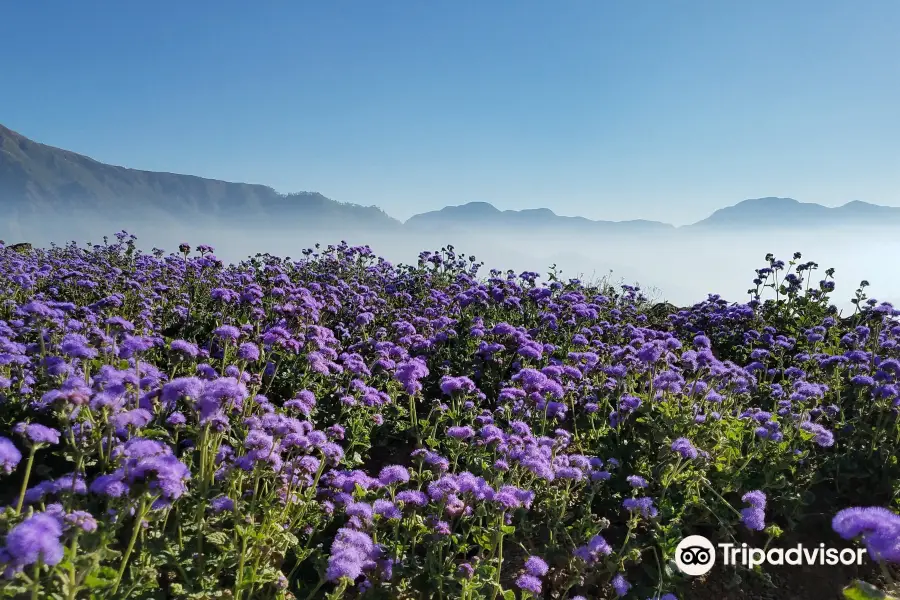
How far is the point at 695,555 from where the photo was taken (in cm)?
443

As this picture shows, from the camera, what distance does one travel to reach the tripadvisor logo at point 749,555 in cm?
436

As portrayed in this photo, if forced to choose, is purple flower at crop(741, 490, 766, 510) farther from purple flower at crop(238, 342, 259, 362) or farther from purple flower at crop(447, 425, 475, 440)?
purple flower at crop(238, 342, 259, 362)

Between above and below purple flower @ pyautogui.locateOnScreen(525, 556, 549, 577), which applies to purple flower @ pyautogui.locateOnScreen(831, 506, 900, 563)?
above

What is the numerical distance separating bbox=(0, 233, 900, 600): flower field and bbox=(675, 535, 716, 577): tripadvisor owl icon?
0.15m

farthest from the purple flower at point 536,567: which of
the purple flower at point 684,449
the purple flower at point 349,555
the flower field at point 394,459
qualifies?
the purple flower at point 684,449

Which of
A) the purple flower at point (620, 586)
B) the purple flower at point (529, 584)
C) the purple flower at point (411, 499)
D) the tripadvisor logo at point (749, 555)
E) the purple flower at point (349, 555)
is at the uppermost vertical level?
the purple flower at point (411, 499)

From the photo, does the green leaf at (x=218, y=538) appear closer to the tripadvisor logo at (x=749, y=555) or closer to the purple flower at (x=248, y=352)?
the purple flower at (x=248, y=352)

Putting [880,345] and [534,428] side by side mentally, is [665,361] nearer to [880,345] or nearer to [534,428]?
[534,428]

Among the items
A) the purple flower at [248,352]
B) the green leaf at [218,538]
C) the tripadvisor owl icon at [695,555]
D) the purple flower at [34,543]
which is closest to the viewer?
the purple flower at [34,543]

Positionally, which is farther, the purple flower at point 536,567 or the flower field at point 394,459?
the purple flower at point 536,567

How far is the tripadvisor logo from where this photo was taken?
4363 millimetres

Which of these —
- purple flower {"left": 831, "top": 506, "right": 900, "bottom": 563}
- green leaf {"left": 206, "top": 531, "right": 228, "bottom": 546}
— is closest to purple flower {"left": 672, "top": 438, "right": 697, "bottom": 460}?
purple flower {"left": 831, "top": 506, "right": 900, "bottom": 563}

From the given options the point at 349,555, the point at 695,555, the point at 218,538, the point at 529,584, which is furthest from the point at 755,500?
the point at 218,538

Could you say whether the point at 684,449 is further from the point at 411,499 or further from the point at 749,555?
the point at 411,499
